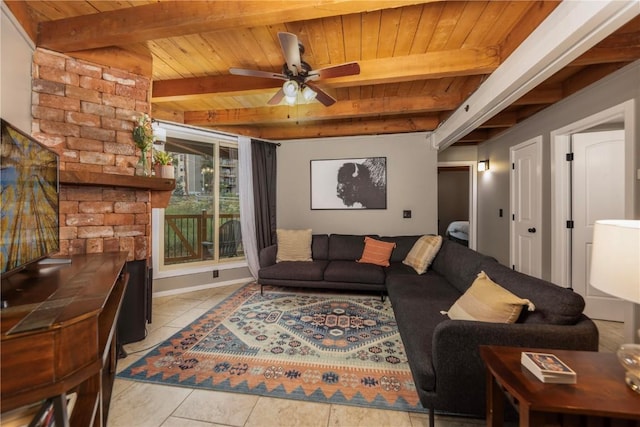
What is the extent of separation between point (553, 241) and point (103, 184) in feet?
15.1

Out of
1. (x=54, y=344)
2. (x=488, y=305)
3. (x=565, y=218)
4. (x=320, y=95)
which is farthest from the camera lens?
(x=565, y=218)

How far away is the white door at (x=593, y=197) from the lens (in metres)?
2.80

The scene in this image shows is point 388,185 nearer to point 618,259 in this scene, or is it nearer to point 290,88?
point 290,88

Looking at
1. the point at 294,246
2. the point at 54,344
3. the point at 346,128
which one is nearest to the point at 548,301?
the point at 54,344

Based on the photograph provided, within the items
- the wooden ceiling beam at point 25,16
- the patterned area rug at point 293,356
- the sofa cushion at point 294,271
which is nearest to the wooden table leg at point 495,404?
the patterned area rug at point 293,356

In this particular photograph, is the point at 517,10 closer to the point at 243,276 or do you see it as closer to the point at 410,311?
the point at 410,311

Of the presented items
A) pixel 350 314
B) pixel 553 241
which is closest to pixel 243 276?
pixel 350 314

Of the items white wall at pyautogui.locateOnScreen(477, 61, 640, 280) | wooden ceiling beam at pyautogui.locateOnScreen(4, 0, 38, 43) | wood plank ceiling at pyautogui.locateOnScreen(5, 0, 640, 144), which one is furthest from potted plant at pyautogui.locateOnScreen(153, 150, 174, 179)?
white wall at pyautogui.locateOnScreen(477, 61, 640, 280)

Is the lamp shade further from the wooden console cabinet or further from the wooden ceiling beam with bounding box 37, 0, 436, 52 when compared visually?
the wooden console cabinet

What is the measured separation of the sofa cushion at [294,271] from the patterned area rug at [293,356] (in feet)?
1.34

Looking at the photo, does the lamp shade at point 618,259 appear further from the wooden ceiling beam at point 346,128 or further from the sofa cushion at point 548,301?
the wooden ceiling beam at point 346,128

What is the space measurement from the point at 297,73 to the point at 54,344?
7.08 feet

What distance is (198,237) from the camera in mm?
3965

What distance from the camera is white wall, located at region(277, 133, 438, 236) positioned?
424 centimetres
